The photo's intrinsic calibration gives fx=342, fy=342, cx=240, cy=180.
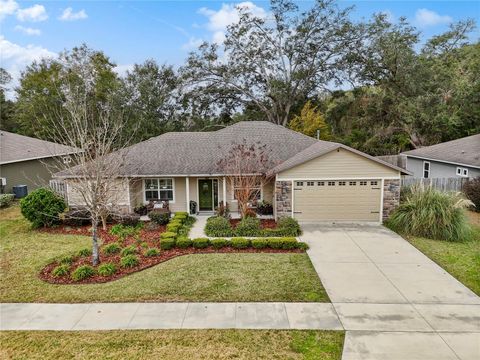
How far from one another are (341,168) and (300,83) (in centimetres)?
2185

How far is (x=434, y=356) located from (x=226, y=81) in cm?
3162

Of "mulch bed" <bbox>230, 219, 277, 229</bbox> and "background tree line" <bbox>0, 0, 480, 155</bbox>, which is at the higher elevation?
"background tree line" <bbox>0, 0, 480, 155</bbox>

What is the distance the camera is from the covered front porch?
16.6 m

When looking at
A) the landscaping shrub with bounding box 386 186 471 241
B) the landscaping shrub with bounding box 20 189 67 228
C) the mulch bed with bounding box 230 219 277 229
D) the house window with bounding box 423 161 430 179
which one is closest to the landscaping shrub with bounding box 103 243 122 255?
the landscaping shrub with bounding box 20 189 67 228

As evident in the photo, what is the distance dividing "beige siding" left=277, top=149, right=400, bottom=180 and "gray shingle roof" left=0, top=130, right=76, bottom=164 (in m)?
13.9

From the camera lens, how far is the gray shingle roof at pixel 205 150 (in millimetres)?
16094

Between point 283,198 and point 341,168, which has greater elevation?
point 341,168

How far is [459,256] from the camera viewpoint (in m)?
10.7

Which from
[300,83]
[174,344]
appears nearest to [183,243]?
[174,344]

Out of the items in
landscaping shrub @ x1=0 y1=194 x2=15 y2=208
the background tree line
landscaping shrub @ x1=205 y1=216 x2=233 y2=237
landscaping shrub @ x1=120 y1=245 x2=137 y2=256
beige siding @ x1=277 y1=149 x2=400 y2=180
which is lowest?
landscaping shrub @ x1=120 y1=245 x2=137 y2=256

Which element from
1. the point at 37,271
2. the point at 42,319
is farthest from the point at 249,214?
the point at 42,319

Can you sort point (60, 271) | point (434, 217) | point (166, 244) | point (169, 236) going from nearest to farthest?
point (60, 271) → point (166, 244) → point (169, 236) → point (434, 217)

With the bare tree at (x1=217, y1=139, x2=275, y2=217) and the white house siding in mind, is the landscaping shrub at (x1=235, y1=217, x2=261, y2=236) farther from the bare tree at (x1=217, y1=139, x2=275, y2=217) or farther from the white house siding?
the white house siding

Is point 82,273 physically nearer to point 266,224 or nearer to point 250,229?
point 250,229
